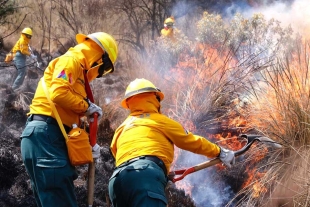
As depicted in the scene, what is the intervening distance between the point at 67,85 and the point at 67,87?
0.02m

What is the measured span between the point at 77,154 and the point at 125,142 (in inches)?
16.0

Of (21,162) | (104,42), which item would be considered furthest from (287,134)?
(21,162)

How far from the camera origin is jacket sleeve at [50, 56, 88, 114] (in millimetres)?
3518

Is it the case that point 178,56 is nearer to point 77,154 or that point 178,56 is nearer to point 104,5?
point 77,154

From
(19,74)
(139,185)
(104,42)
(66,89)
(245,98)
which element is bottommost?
(19,74)

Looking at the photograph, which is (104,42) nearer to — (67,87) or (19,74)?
(67,87)

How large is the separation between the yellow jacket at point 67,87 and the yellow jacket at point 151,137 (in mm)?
443

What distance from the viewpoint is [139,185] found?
3295 millimetres

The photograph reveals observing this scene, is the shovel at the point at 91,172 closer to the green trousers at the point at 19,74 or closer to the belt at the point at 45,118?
the belt at the point at 45,118

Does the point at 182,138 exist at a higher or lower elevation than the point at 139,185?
higher

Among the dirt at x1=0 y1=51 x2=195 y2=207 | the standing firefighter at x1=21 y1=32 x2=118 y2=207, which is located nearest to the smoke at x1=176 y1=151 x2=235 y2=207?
the dirt at x1=0 y1=51 x2=195 y2=207

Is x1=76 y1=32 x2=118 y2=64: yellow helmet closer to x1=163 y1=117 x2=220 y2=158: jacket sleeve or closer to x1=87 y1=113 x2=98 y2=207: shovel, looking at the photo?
x1=87 y1=113 x2=98 y2=207: shovel

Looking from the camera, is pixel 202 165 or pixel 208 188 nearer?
pixel 202 165

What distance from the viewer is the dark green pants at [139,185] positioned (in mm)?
3248
